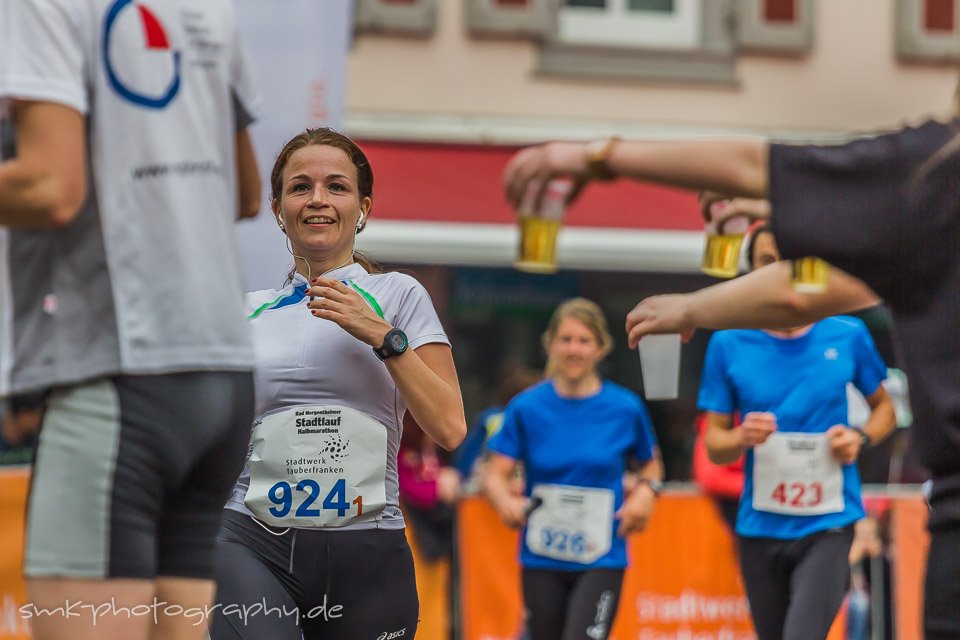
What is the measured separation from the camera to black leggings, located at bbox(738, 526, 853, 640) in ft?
21.7

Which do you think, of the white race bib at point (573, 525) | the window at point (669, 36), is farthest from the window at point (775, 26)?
the white race bib at point (573, 525)

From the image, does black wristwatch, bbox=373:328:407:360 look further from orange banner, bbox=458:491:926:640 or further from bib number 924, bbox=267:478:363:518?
orange banner, bbox=458:491:926:640

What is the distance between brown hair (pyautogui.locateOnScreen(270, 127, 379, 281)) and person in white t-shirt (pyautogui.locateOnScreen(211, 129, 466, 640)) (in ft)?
0.38

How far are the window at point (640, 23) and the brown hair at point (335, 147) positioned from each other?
11.7m

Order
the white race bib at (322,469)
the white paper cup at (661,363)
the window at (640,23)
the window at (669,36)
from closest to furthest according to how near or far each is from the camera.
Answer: the white paper cup at (661,363) < the white race bib at (322,469) < the window at (669,36) < the window at (640,23)

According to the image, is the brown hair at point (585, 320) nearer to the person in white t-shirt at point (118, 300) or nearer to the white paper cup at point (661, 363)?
the white paper cup at point (661, 363)

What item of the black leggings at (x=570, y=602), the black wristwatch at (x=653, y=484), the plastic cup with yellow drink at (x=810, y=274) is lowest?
the black leggings at (x=570, y=602)

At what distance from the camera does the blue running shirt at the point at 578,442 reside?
7.85 m

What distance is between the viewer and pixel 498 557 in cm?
1016

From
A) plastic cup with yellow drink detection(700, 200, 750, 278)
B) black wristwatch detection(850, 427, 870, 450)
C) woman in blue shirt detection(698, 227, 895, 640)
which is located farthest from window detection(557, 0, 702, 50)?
plastic cup with yellow drink detection(700, 200, 750, 278)

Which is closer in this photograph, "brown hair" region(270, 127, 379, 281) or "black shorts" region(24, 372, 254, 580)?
"black shorts" region(24, 372, 254, 580)

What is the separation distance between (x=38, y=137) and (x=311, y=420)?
5.09ft

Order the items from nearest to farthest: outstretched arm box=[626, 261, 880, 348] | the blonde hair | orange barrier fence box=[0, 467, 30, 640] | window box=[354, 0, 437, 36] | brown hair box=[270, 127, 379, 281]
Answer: outstretched arm box=[626, 261, 880, 348] → brown hair box=[270, 127, 379, 281] → the blonde hair → orange barrier fence box=[0, 467, 30, 640] → window box=[354, 0, 437, 36]

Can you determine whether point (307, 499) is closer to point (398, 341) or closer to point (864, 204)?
point (398, 341)
